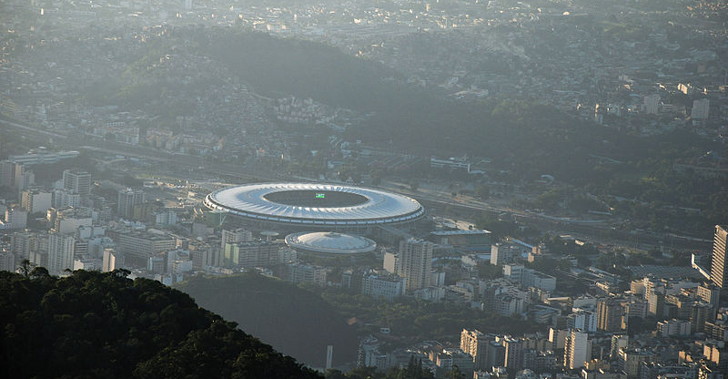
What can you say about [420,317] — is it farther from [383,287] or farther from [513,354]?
[513,354]

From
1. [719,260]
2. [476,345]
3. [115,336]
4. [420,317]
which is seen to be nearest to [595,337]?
[476,345]

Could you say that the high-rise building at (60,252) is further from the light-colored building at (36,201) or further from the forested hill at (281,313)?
the light-colored building at (36,201)

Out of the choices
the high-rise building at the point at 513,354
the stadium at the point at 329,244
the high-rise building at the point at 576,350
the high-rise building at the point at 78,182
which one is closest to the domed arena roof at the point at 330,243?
the stadium at the point at 329,244

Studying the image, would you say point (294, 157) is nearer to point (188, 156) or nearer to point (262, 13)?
point (188, 156)

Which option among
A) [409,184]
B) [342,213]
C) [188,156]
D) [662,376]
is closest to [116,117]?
[188,156]

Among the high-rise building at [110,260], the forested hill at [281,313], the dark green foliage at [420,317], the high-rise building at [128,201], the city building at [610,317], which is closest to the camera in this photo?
the forested hill at [281,313]

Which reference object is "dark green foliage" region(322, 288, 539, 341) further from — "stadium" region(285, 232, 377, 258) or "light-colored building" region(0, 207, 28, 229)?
"light-colored building" region(0, 207, 28, 229)
